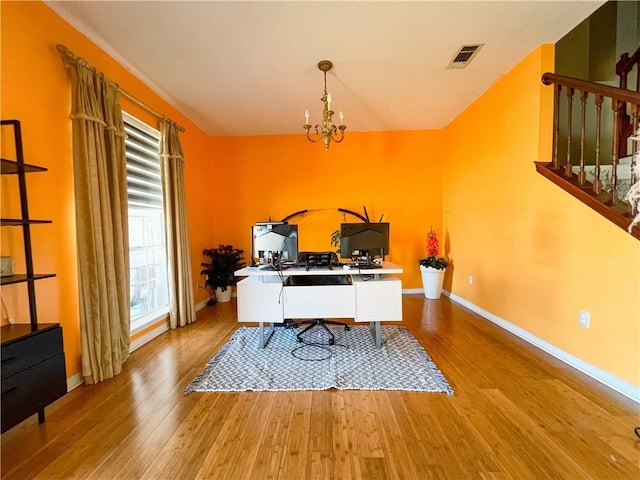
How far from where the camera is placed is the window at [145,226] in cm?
306

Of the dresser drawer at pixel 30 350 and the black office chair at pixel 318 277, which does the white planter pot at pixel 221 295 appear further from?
the dresser drawer at pixel 30 350

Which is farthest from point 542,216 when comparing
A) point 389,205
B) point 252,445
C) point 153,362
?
point 153,362

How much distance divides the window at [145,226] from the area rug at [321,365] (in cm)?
109

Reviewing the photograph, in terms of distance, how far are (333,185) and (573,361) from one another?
3739 millimetres

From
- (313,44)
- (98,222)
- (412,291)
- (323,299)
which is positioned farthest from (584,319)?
(98,222)

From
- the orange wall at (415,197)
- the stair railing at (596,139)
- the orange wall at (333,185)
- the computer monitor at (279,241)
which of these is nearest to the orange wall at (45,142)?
the orange wall at (415,197)

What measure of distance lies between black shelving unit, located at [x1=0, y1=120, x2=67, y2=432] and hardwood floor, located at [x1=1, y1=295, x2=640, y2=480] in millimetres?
228

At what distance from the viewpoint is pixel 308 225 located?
505 centimetres

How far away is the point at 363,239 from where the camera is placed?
2779 mm

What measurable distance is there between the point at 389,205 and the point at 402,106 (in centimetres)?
160

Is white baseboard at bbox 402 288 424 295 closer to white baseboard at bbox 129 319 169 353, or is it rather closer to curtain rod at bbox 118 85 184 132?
white baseboard at bbox 129 319 169 353

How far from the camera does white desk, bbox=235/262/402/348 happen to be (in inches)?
104

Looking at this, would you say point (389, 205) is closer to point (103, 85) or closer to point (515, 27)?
point (515, 27)

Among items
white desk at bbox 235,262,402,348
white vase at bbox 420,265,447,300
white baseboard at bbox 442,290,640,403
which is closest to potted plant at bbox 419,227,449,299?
white vase at bbox 420,265,447,300
